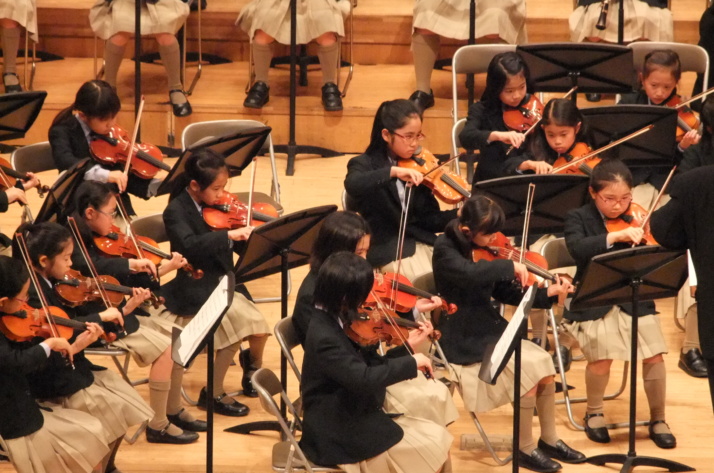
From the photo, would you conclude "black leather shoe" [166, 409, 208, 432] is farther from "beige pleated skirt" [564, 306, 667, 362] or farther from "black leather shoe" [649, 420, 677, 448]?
"black leather shoe" [649, 420, 677, 448]


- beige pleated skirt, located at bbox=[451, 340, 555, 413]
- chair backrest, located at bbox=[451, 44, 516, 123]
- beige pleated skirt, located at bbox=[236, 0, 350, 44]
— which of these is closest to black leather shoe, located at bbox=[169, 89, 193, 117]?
beige pleated skirt, located at bbox=[236, 0, 350, 44]

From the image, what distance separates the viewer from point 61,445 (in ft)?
11.4

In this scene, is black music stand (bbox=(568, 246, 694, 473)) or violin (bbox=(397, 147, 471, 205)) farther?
violin (bbox=(397, 147, 471, 205))

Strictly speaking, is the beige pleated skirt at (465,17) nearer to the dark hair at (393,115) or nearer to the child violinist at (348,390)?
the dark hair at (393,115)

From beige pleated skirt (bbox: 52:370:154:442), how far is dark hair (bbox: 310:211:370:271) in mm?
739

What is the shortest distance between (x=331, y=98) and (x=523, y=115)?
1802mm

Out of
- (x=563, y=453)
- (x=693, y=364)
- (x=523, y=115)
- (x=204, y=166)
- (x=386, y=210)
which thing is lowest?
(x=563, y=453)

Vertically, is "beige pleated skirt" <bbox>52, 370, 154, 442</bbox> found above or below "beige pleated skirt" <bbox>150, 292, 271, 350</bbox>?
below

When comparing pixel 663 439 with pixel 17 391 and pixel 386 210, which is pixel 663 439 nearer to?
pixel 386 210

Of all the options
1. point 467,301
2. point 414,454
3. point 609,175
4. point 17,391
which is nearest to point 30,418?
point 17,391

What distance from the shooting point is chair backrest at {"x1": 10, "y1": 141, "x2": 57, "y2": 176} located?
487cm

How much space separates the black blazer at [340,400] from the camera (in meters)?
3.24

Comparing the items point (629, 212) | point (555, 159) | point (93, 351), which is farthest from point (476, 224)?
point (93, 351)

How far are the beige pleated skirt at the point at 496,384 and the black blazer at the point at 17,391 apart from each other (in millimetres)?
1402
